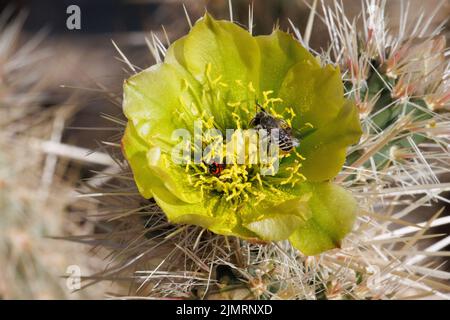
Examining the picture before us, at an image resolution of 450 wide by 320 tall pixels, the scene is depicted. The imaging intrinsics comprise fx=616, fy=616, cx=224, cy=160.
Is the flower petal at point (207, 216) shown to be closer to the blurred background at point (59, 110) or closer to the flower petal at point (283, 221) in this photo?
the flower petal at point (283, 221)

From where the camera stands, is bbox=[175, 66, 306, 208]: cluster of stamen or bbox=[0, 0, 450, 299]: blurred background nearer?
bbox=[175, 66, 306, 208]: cluster of stamen

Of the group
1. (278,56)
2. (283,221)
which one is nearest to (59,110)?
(278,56)

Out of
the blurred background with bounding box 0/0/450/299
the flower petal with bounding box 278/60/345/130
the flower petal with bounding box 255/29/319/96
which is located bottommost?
the blurred background with bounding box 0/0/450/299

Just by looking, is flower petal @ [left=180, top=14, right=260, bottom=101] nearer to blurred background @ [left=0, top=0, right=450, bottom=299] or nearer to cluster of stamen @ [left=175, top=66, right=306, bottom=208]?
cluster of stamen @ [left=175, top=66, right=306, bottom=208]

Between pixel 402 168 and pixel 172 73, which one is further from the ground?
pixel 172 73

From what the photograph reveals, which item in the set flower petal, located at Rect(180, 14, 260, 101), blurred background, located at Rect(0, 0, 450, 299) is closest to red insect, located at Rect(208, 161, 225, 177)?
flower petal, located at Rect(180, 14, 260, 101)

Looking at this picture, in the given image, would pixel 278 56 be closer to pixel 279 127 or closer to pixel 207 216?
pixel 279 127

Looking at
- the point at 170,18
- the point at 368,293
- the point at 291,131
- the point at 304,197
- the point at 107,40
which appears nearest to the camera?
the point at 304,197

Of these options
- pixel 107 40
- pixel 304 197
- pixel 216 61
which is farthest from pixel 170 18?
pixel 304 197
